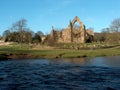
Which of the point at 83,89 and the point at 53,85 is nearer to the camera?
the point at 83,89

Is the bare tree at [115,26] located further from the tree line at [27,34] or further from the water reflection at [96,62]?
the water reflection at [96,62]

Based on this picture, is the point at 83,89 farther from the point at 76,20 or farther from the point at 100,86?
the point at 76,20

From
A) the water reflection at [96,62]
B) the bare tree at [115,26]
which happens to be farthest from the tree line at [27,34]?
the water reflection at [96,62]

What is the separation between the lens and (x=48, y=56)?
58562 mm

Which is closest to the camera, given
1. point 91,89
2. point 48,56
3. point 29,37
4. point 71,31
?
point 91,89

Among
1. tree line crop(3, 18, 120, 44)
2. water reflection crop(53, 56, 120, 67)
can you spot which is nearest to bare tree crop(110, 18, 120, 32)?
tree line crop(3, 18, 120, 44)

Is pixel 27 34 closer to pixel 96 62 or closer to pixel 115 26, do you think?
pixel 115 26

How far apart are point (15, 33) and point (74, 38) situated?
3307 centimetres

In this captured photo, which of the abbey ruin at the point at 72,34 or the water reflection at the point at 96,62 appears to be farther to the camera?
the abbey ruin at the point at 72,34

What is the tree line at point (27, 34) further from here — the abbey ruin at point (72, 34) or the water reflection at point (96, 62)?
the water reflection at point (96, 62)

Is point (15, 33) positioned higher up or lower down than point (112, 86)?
higher up

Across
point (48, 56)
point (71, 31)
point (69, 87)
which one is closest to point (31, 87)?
point (69, 87)

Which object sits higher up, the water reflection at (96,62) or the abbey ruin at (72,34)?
the abbey ruin at (72,34)

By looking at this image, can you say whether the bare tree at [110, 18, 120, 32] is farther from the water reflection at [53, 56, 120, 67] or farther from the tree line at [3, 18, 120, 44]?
the water reflection at [53, 56, 120, 67]
